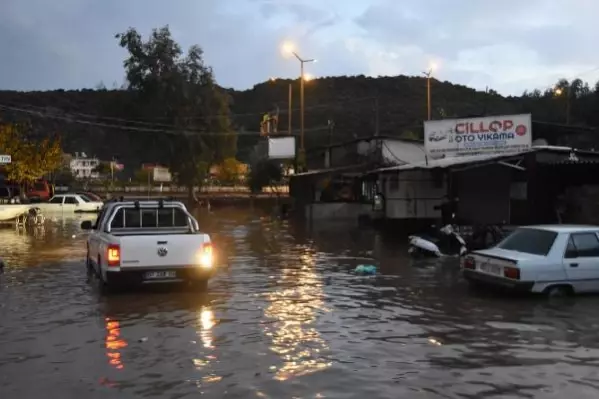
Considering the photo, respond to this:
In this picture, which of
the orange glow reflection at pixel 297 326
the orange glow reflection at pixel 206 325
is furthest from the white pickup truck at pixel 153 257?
the orange glow reflection at pixel 297 326

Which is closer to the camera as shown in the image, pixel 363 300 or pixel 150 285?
pixel 363 300

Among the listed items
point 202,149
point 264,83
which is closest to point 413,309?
point 202,149

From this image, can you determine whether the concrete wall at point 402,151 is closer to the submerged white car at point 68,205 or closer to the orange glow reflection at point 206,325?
the submerged white car at point 68,205

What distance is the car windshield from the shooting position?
11688 mm

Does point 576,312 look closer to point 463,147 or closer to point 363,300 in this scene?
point 363,300

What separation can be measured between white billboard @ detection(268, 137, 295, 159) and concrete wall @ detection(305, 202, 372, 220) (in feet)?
36.6

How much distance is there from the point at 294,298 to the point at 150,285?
2.95m

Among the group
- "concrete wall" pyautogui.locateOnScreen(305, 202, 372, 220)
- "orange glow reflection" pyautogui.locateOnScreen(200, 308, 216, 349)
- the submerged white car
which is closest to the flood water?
"orange glow reflection" pyautogui.locateOnScreen(200, 308, 216, 349)

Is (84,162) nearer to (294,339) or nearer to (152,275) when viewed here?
(152,275)

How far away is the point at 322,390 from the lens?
6449mm

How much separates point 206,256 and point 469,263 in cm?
488

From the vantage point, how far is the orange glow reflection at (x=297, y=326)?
7.41 m

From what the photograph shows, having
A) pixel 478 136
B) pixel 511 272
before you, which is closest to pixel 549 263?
pixel 511 272

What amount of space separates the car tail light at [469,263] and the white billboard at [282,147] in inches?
1475
